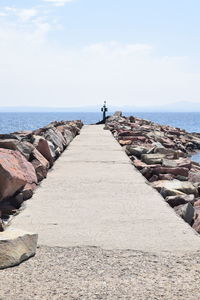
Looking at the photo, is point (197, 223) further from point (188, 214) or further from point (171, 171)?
point (171, 171)

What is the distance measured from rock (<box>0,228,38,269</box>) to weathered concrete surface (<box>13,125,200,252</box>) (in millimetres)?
247

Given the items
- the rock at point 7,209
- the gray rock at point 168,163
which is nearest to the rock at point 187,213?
the rock at point 7,209

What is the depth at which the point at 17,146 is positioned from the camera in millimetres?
5477

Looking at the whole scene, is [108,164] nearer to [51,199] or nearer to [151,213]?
[51,199]

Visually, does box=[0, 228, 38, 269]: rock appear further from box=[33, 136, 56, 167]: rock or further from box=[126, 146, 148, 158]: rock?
box=[126, 146, 148, 158]: rock

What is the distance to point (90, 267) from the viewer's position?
106 inches

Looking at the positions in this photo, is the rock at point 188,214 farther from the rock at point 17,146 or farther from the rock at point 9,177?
the rock at point 17,146

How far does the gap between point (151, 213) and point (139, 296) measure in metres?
1.64

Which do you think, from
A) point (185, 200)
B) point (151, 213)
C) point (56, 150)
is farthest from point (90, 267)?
point (56, 150)

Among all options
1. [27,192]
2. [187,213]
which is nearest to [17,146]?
[27,192]

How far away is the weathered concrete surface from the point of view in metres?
3.18

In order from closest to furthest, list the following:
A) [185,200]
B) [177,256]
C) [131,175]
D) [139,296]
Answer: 1. [139,296]
2. [177,256]
3. [185,200]
4. [131,175]

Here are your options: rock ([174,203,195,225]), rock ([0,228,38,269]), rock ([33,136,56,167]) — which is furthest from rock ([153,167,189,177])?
rock ([0,228,38,269])

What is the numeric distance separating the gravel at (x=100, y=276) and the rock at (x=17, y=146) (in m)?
2.51
